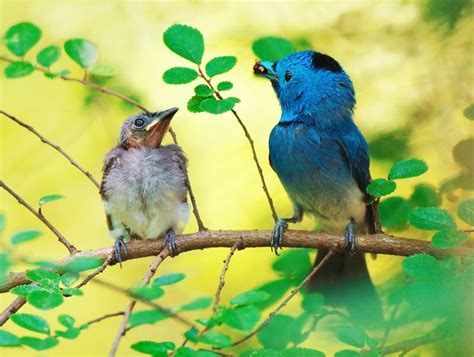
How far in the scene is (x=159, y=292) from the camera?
1.56 m

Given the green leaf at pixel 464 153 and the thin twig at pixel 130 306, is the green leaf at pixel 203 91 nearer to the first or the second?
the thin twig at pixel 130 306

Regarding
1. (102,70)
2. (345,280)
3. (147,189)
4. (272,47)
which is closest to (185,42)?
(102,70)

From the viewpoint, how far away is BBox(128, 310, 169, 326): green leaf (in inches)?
58.8

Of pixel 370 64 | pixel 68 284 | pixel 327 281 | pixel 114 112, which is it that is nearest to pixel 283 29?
pixel 370 64

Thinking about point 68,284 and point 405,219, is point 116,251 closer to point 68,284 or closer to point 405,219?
point 68,284

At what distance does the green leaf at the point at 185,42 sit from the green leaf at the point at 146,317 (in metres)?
0.87

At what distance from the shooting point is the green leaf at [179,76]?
2108 mm

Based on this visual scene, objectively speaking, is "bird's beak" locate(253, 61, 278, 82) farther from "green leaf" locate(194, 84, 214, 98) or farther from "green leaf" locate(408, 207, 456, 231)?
"green leaf" locate(408, 207, 456, 231)

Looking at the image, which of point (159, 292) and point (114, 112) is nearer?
point (159, 292)

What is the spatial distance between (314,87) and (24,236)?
1.54 metres

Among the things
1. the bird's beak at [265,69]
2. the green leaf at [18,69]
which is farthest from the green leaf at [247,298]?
the bird's beak at [265,69]

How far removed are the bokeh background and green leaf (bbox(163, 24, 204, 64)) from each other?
2.41 feet

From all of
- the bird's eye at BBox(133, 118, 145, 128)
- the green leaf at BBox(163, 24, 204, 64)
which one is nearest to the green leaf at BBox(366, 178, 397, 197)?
the green leaf at BBox(163, 24, 204, 64)

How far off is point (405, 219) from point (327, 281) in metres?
0.54
